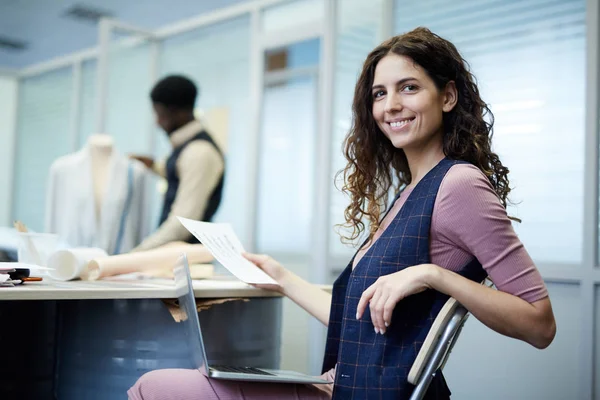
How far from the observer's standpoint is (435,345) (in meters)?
1.04

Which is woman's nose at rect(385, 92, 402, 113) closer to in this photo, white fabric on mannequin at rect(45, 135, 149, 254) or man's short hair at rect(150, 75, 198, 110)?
man's short hair at rect(150, 75, 198, 110)

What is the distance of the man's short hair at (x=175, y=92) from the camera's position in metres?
3.14

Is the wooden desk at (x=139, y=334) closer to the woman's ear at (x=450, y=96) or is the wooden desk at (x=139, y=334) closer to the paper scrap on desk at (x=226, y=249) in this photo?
the paper scrap on desk at (x=226, y=249)

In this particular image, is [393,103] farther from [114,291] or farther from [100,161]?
[100,161]

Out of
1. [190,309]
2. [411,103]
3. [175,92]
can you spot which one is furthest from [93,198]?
[411,103]

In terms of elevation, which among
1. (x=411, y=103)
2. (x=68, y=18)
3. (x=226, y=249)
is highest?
(x=68, y=18)

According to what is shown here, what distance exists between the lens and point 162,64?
15.3 ft

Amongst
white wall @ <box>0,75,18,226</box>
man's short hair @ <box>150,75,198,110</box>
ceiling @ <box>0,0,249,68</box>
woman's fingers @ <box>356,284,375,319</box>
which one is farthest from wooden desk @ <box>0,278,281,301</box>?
white wall @ <box>0,75,18,226</box>

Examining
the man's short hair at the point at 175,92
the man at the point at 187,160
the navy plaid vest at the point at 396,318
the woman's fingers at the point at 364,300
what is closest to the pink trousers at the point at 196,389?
the navy plaid vest at the point at 396,318

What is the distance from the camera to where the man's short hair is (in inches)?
124

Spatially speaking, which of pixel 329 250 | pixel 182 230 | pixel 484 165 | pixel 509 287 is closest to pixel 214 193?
pixel 182 230

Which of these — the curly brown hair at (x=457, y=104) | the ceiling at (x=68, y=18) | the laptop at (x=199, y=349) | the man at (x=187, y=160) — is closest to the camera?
the laptop at (x=199, y=349)

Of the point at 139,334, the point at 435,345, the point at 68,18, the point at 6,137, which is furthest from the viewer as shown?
the point at 6,137

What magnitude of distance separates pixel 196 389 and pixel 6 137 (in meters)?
6.47
